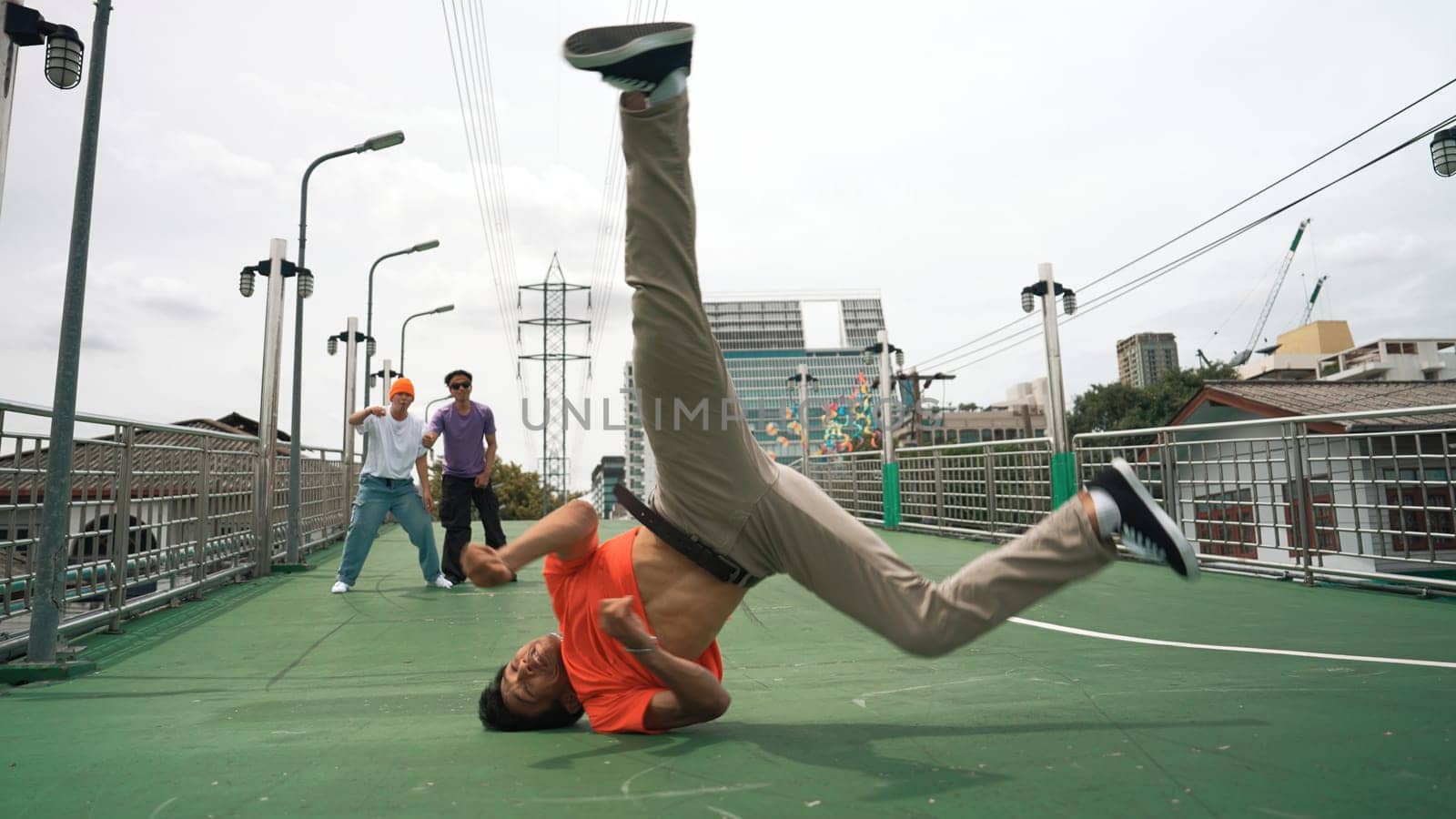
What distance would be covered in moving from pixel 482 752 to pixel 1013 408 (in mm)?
111225

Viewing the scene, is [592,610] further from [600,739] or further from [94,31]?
[94,31]

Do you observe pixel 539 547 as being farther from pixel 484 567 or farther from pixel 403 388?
pixel 403 388

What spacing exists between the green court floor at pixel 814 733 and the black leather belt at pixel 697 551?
485mm

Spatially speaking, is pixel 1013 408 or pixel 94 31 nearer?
pixel 94 31

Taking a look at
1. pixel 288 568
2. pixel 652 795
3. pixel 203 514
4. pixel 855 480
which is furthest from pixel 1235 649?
pixel 855 480

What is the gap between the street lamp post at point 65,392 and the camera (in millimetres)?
4105

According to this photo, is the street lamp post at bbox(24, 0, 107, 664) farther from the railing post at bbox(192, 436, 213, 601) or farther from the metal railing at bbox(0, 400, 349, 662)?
the railing post at bbox(192, 436, 213, 601)

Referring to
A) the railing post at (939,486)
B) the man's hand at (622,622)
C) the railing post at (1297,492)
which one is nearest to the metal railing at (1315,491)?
the railing post at (1297,492)

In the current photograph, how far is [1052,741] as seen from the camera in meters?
2.34

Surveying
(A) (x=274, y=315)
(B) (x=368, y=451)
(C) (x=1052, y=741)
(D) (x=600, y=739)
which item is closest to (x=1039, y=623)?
(C) (x=1052, y=741)

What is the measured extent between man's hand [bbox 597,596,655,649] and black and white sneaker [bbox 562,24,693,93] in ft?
4.38

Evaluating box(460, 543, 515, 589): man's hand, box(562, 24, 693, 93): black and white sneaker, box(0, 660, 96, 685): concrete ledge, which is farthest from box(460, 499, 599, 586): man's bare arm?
box(0, 660, 96, 685): concrete ledge

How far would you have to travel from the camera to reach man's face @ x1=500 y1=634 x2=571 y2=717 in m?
2.67

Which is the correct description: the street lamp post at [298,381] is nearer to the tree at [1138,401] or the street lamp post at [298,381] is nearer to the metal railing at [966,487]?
the metal railing at [966,487]
